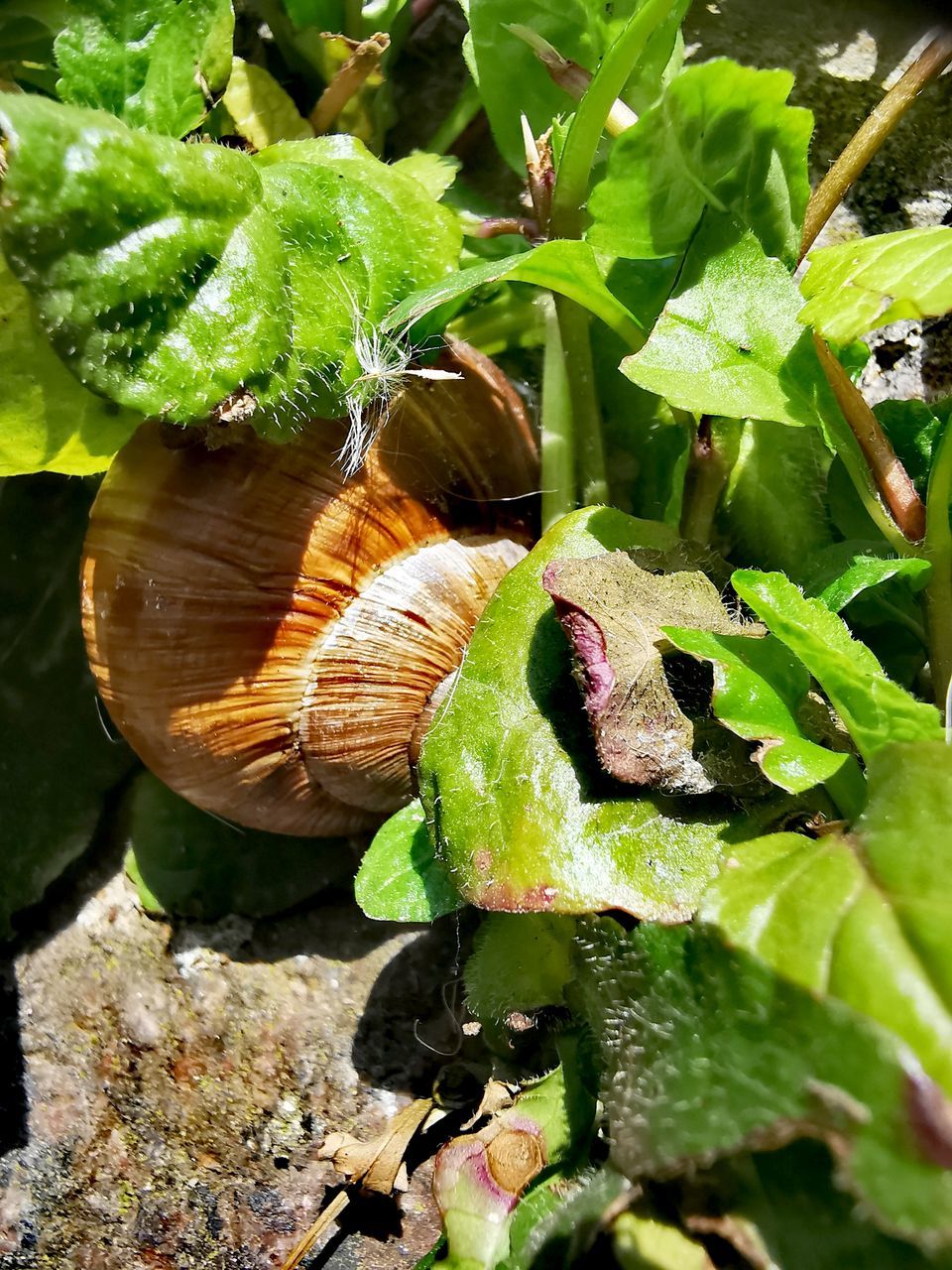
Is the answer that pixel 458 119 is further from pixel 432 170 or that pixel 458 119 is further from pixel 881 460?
pixel 881 460

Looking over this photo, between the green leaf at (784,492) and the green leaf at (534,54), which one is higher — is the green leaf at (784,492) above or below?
below

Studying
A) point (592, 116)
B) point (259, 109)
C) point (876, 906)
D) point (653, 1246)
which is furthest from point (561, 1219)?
point (259, 109)

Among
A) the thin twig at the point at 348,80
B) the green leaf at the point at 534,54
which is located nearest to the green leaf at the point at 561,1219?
the green leaf at the point at 534,54

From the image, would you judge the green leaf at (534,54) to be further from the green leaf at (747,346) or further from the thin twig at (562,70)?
the green leaf at (747,346)

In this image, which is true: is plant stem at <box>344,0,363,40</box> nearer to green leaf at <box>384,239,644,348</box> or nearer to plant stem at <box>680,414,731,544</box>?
green leaf at <box>384,239,644,348</box>

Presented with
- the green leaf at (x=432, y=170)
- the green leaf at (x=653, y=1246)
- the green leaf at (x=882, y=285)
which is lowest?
the green leaf at (x=653, y=1246)

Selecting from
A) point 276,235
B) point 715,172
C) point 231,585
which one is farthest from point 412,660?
point 715,172
